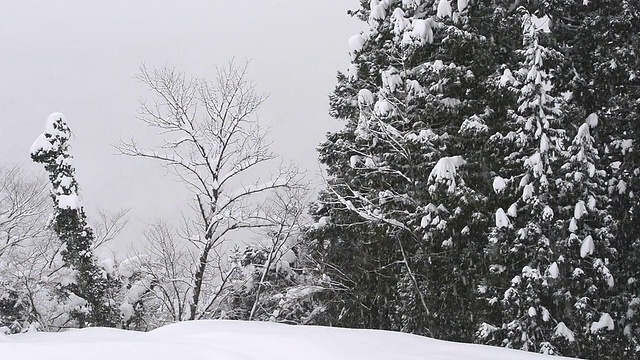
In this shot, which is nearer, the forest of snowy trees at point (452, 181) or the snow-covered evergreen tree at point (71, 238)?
the forest of snowy trees at point (452, 181)

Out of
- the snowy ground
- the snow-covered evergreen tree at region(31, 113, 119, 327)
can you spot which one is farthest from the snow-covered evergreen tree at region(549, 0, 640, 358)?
the snow-covered evergreen tree at region(31, 113, 119, 327)

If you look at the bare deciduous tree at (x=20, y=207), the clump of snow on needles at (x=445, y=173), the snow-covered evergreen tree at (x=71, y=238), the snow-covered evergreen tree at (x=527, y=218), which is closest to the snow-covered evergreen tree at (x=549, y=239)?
the snow-covered evergreen tree at (x=527, y=218)

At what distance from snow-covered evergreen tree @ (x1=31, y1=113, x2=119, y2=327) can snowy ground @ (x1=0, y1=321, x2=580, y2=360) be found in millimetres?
17939

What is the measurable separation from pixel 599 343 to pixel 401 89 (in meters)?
7.53

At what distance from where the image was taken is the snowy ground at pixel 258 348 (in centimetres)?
437

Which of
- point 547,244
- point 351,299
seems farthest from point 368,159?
point 547,244

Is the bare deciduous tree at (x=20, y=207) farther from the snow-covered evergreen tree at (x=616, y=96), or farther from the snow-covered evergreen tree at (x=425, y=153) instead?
the snow-covered evergreen tree at (x=616, y=96)

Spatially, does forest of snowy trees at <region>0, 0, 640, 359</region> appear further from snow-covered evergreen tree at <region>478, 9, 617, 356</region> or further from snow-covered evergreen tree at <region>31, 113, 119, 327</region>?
snow-covered evergreen tree at <region>31, 113, 119, 327</region>

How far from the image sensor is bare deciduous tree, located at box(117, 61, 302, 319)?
17922mm

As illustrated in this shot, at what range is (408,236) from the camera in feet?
48.2

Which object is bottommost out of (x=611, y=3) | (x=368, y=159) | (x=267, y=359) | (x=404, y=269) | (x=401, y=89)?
(x=267, y=359)

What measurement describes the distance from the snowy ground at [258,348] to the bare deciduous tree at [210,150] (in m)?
12.2

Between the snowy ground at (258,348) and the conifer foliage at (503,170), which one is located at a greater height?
the conifer foliage at (503,170)

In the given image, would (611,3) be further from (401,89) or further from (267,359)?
(267,359)
